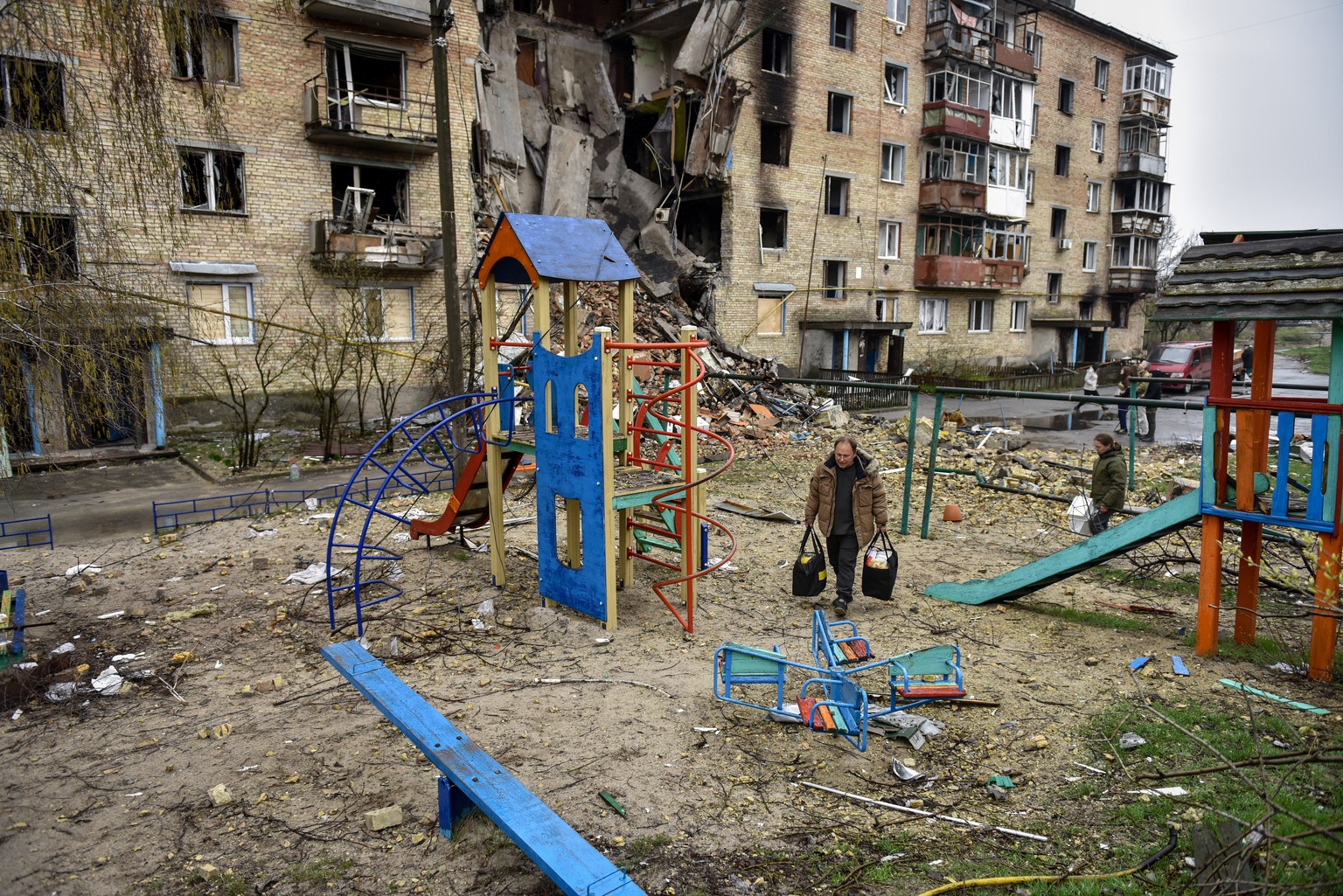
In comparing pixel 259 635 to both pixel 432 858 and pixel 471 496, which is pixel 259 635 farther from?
pixel 432 858

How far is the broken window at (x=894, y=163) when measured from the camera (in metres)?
30.7

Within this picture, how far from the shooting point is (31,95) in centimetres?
545

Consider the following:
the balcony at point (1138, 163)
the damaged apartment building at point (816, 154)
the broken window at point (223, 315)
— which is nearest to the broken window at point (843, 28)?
the damaged apartment building at point (816, 154)

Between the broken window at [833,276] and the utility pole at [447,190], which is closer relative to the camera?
the utility pole at [447,190]

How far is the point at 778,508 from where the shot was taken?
482 inches

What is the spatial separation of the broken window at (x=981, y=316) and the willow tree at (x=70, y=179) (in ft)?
107

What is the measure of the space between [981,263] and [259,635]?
103ft

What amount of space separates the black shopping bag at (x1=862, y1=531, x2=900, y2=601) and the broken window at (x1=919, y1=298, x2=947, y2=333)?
87.9 ft

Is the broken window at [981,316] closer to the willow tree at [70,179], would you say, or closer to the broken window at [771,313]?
the broken window at [771,313]

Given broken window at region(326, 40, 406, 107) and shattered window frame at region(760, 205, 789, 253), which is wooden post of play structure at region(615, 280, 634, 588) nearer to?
broken window at region(326, 40, 406, 107)

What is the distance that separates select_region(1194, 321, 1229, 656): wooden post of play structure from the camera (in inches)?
250

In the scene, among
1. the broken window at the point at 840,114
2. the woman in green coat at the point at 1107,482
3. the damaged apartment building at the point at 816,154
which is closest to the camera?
the woman in green coat at the point at 1107,482

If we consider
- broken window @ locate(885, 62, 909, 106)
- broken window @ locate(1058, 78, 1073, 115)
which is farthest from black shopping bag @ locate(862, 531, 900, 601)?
broken window @ locate(1058, 78, 1073, 115)

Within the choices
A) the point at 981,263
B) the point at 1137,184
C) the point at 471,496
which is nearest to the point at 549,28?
the point at 981,263
